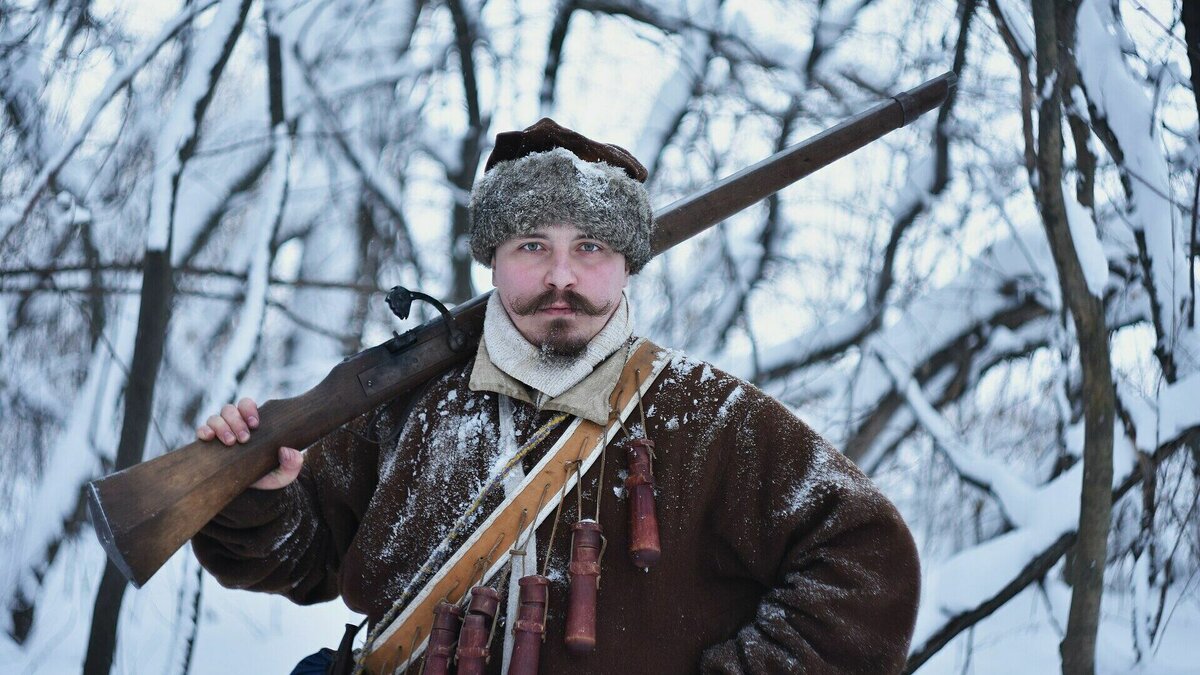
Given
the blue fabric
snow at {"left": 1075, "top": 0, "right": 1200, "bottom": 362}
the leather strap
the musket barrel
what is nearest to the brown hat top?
the musket barrel

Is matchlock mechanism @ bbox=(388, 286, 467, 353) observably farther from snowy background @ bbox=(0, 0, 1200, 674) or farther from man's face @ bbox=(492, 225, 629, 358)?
snowy background @ bbox=(0, 0, 1200, 674)

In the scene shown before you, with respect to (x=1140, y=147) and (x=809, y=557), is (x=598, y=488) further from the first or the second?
(x=1140, y=147)

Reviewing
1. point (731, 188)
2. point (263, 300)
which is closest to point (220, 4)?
point (263, 300)

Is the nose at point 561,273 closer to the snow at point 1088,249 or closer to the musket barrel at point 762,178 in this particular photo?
the musket barrel at point 762,178

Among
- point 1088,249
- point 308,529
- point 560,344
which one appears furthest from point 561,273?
point 1088,249

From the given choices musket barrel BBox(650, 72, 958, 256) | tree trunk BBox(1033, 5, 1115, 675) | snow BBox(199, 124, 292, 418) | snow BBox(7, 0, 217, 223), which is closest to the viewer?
musket barrel BBox(650, 72, 958, 256)

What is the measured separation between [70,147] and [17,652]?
165cm

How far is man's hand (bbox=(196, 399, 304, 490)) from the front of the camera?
68.4 inches

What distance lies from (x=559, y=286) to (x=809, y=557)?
0.69 metres

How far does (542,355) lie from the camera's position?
75.2 inches

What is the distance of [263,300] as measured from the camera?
11.0 feet

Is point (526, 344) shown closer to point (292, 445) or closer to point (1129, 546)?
point (292, 445)

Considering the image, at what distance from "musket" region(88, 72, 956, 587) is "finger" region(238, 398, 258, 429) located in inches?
0.8

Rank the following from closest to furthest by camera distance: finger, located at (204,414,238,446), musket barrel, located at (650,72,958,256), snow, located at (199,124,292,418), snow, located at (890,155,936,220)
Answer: finger, located at (204,414,238,446) → musket barrel, located at (650,72,958,256) → snow, located at (199,124,292,418) → snow, located at (890,155,936,220)
